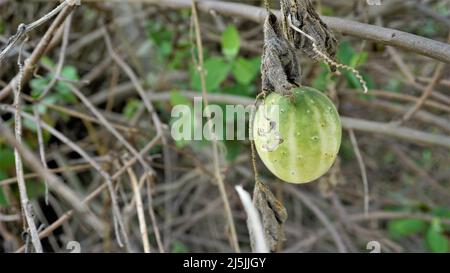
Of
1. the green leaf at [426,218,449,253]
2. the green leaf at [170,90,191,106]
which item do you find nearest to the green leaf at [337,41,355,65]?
the green leaf at [170,90,191,106]

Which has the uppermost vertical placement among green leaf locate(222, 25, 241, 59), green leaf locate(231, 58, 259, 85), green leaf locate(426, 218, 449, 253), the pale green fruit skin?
green leaf locate(222, 25, 241, 59)

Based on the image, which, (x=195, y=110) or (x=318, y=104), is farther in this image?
(x=195, y=110)

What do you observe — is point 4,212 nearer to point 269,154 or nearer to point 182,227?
point 182,227

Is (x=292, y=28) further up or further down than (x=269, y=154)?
further up

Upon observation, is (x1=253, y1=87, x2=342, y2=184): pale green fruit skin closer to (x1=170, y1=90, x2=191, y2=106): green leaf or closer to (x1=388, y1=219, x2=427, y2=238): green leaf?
(x1=170, y1=90, x2=191, y2=106): green leaf

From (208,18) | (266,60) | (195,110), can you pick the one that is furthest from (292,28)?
(208,18)
